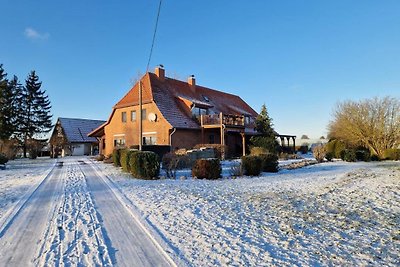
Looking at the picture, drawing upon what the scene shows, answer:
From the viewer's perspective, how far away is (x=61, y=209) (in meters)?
6.89

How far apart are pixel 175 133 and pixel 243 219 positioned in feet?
57.6

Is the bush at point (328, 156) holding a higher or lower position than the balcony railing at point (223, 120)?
lower

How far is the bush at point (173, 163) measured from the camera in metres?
13.2

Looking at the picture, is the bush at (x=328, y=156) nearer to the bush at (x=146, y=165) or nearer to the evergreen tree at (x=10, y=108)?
the bush at (x=146, y=165)

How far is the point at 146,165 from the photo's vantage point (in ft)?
39.8

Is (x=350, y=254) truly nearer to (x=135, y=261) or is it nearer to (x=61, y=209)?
(x=135, y=261)

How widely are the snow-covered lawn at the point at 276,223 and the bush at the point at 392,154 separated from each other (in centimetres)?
1588

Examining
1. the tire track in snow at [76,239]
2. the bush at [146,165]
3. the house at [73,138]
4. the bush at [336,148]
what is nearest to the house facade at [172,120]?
the bush at [336,148]

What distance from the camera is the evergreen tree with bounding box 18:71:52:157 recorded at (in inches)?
1556

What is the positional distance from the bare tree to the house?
34959 mm

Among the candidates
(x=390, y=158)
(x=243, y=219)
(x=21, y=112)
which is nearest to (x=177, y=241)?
(x=243, y=219)

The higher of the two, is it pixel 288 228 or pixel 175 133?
pixel 175 133

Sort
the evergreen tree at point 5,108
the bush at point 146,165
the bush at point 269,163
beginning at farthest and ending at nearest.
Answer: the evergreen tree at point 5,108 < the bush at point 269,163 < the bush at point 146,165

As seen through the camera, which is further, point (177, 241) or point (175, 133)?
point (175, 133)
